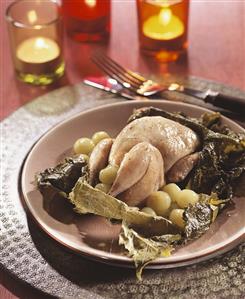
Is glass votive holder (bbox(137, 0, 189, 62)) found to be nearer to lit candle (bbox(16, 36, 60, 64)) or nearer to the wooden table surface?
the wooden table surface

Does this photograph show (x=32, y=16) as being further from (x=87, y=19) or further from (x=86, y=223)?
(x=86, y=223)

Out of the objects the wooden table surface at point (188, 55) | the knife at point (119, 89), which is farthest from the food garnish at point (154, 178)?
the wooden table surface at point (188, 55)

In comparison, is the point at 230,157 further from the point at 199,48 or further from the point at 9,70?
the point at 9,70

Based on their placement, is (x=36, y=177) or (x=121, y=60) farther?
(x=121, y=60)

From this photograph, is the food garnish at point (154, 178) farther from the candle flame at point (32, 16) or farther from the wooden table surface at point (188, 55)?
the candle flame at point (32, 16)

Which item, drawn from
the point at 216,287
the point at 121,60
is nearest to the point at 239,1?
the point at 121,60

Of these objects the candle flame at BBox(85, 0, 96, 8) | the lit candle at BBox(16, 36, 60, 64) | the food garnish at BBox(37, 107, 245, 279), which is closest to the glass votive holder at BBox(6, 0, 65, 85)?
the lit candle at BBox(16, 36, 60, 64)
